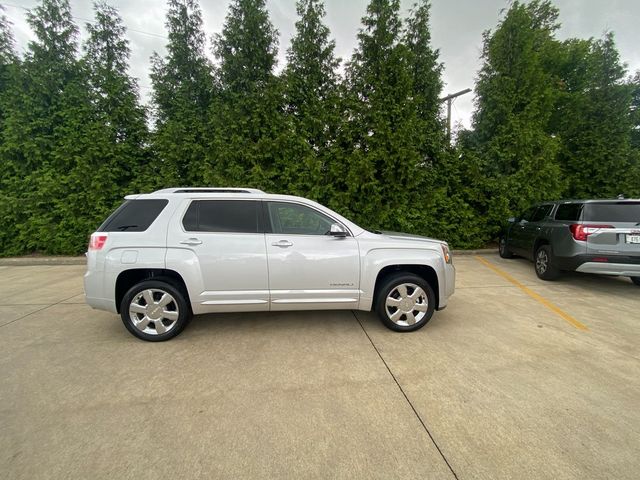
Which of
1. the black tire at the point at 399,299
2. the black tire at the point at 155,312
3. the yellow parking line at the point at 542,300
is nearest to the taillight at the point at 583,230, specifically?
the yellow parking line at the point at 542,300

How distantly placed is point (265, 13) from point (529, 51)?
782cm

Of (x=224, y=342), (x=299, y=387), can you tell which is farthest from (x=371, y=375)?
(x=224, y=342)

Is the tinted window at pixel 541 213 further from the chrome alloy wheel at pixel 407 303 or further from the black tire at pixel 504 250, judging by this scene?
the chrome alloy wheel at pixel 407 303

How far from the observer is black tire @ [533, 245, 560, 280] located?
5.09 metres

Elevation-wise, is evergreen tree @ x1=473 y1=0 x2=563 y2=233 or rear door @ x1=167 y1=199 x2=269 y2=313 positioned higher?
evergreen tree @ x1=473 y1=0 x2=563 y2=233

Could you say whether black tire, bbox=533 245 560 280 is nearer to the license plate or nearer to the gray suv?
the gray suv

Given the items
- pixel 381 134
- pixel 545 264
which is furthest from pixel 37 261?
pixel 545 264

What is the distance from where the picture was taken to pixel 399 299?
3215 mm

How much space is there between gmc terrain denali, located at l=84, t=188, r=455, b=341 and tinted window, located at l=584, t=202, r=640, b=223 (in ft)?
11.7

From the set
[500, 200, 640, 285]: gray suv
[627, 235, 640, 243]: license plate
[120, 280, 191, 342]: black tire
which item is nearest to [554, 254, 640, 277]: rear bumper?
[500, 200, 640, 285]: gray suv

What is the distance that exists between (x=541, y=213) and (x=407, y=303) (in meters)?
5.09

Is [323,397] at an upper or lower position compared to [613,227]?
lower

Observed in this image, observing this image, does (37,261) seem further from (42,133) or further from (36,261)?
(42,133)

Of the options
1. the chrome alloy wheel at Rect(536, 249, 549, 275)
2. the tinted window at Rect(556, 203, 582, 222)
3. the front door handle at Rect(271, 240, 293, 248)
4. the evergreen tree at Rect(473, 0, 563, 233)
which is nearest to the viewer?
the front door handle at Rect(271, 240, 293, 248)
